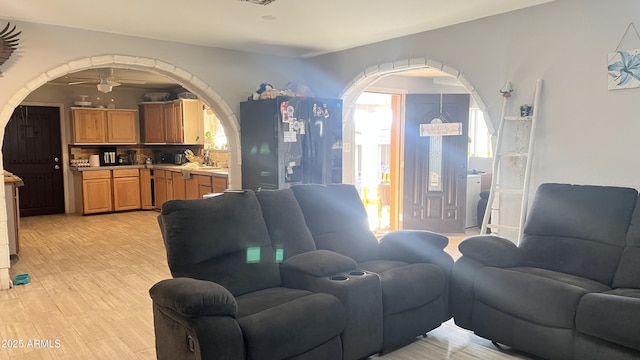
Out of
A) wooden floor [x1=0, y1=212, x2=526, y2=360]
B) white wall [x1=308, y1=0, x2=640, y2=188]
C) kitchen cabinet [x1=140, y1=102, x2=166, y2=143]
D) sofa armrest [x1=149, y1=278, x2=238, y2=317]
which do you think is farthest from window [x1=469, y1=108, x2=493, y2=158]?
sofa armrest [x1=149, y1=278, x2=238, y2=317]

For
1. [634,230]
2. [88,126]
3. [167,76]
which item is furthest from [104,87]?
[634,230]

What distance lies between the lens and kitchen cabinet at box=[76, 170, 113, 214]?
8234 millimetres

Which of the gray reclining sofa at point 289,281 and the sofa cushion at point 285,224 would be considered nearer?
the gray reclining sofa at point 289,281

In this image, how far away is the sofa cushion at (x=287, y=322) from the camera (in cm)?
216

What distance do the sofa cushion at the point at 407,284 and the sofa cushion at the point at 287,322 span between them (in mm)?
408

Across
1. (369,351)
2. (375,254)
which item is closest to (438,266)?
(375,254)

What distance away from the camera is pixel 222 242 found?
2643 mm

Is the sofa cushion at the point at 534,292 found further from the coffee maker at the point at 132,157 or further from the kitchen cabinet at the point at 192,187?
the coffee maker at the point at 132,157

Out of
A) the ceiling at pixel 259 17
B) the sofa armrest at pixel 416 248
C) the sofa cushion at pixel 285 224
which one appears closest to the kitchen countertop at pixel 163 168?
the ceiling at pixel 259 17

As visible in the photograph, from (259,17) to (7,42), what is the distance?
7.54 ft

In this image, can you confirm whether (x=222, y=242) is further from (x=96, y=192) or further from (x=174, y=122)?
(x=96, y=192)

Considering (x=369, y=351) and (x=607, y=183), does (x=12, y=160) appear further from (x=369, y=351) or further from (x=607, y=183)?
(x=607, y=183)

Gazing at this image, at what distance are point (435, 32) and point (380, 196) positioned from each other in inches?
136

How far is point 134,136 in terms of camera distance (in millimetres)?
9039
